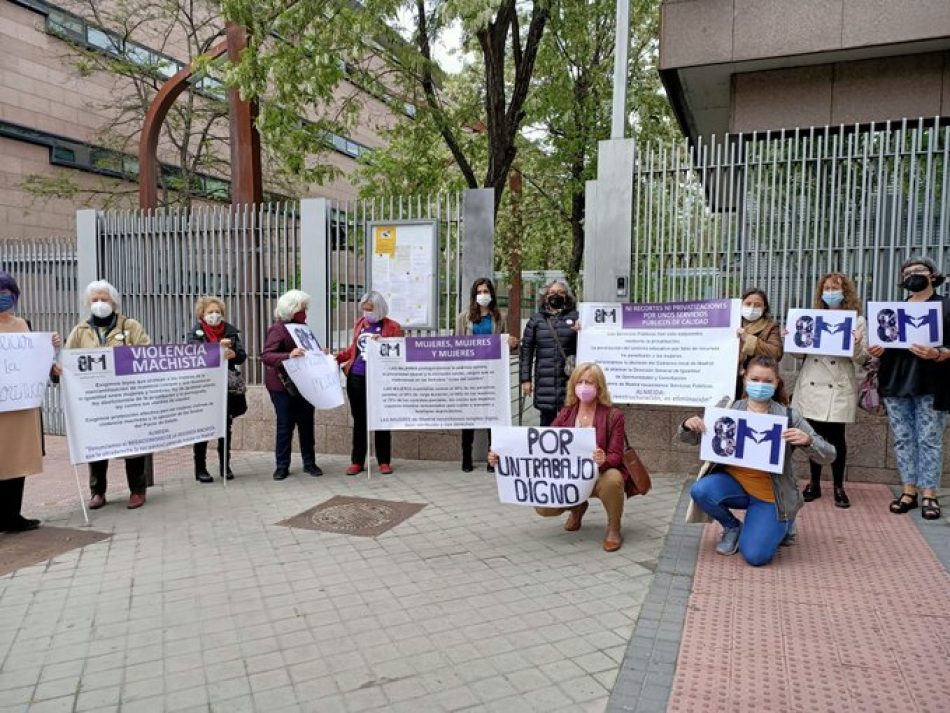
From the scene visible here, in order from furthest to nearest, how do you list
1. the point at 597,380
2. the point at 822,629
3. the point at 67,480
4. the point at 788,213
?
the point at 67,480 → the point at 788,213 → the point at 597,380 → the point at 822,629

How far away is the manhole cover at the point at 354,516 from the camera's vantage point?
552cm

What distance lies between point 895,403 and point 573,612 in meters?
3.22

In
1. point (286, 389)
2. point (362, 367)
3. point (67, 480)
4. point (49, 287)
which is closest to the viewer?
point (286, 389)

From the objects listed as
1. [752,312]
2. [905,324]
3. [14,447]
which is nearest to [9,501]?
[14,447]

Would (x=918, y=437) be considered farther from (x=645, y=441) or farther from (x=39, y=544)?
(x=39, y=544)

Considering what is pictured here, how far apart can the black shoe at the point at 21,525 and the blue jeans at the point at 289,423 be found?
7.22 ft

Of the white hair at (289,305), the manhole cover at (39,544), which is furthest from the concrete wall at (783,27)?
the manhole cover at (39,544)

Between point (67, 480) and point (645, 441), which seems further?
point (67, 480)

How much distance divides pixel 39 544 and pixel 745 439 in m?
5.02

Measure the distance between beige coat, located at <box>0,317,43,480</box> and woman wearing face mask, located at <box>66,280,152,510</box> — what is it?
60 centimetres

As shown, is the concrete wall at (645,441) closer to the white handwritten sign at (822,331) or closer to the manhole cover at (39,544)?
the white handwritten sign at (822,331)

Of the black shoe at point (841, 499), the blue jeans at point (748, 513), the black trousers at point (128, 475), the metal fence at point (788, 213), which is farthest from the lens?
the metal fence at point (788, 213)

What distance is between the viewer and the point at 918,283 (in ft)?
17.3

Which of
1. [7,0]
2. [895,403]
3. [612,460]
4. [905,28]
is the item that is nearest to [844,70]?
[905,28]
